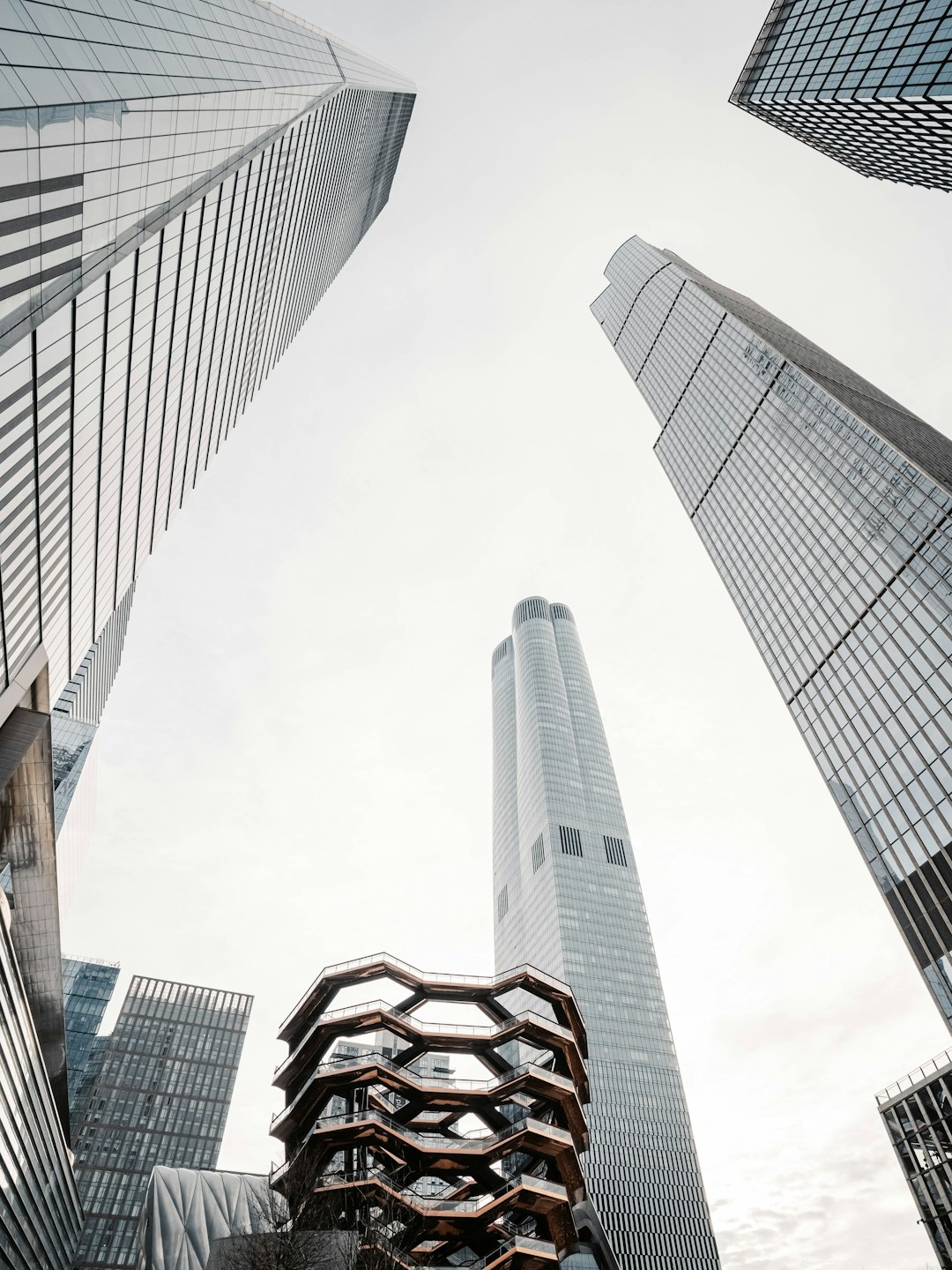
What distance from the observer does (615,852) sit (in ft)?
568

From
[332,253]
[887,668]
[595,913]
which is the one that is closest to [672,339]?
[332,253]

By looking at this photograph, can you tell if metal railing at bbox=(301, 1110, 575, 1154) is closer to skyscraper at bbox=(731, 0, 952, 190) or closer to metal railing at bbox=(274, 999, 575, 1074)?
metal railing at bbox=(274, 999, 575, 1074)

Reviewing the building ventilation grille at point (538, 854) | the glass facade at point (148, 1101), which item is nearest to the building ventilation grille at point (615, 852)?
the building ventilation grille at point (538, 854)

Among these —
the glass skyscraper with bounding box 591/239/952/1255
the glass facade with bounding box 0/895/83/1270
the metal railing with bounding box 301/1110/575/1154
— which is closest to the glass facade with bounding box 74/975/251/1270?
the metal railing with bounding box 301/1110/575/1154

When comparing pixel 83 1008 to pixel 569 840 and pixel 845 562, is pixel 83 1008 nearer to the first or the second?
pixel 569 840

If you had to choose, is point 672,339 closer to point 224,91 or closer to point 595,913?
point 224,91

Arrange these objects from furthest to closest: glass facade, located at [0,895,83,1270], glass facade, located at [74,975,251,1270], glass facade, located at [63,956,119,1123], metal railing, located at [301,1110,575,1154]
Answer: glass facade, located at [63,956,119,1123], glass facade, located at [74,975,251,1270], metal railing, located at [301,1110,575,1154], glass facade, located at [0,895,83,1270]

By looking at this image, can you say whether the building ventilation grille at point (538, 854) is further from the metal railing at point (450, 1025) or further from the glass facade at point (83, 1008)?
the metal railing at point (450, 1025)

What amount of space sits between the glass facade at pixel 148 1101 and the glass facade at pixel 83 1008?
3377mm

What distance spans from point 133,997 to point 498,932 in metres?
84.7

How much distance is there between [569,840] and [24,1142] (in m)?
150

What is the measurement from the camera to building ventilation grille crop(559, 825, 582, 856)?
6620 inches

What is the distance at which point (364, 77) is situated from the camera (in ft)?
274

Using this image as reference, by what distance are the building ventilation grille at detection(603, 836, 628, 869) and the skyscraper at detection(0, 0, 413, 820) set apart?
13993cm
